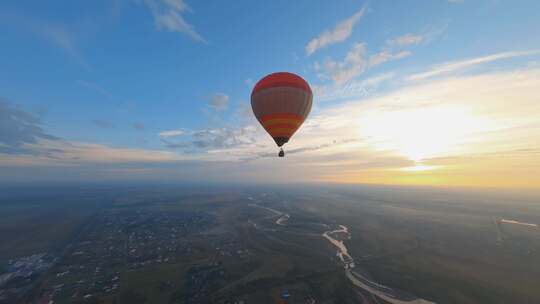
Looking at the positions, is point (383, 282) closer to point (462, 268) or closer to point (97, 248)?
point (462, 268)

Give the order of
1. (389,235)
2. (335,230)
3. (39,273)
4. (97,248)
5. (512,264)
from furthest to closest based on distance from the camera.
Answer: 1. (335,230)
2. (389,235)
3. (97,248)
4. (512,264)
5. (39,273)

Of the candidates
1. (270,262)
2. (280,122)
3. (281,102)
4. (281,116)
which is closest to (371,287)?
(270,262)

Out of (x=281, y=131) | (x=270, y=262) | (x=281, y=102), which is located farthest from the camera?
(x=270, y=262)

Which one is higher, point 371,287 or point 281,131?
point 281,131

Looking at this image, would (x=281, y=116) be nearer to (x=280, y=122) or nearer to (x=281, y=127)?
(x=280, y=122)

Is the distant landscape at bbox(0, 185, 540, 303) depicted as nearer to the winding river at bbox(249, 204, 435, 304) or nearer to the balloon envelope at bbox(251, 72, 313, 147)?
the winding river at bbox(249, 204, 435, 304)

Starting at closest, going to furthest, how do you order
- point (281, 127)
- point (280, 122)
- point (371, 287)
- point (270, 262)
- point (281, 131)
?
point (280, 122)
point (281, 127)
point (281, 131)
point (371, 287)
point (270, 262)

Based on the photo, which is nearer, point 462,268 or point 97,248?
point 462,268

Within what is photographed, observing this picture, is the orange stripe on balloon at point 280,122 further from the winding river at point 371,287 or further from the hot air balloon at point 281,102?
the winding river at point 371,287

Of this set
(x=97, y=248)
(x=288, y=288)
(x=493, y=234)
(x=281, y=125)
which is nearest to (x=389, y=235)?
(x=493, y=234)
